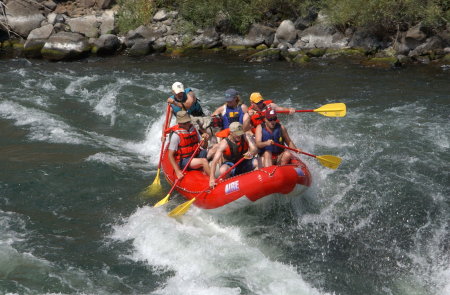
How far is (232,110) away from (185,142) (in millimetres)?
973

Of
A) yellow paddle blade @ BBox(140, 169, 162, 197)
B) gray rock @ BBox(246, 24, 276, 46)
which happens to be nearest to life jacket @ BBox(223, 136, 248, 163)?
yellow paddle blade @ BBox(140, 169, 162, 197)

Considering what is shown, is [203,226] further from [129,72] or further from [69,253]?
[129,72]

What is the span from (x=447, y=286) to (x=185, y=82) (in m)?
9.85

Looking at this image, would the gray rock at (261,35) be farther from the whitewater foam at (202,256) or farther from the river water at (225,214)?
the whitewater foam at (202,256)

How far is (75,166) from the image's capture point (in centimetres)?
884

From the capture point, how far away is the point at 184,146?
24.4 feet

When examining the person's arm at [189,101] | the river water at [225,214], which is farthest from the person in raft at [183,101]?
the river water at [225,214]

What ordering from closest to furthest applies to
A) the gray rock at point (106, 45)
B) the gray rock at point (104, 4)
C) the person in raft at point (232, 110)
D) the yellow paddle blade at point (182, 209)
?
the yellow paddle blade at point (182, 209), the person in raft at point (232, 110), the gray rock at point (106, 45), the gray rock at point (104, 4)

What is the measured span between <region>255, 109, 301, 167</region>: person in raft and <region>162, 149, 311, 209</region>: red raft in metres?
0.20

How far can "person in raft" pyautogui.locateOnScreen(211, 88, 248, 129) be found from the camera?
782cm

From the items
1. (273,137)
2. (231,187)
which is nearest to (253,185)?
(231,187)

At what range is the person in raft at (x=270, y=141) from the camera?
7043mm

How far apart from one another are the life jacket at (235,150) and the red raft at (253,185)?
0.37 m

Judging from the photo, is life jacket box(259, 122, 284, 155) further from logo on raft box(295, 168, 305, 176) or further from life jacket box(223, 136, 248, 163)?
logo on raft box(295, 168, 305, 176)
